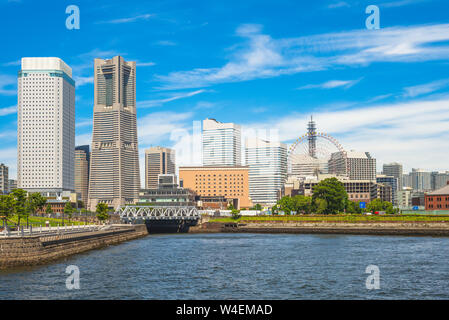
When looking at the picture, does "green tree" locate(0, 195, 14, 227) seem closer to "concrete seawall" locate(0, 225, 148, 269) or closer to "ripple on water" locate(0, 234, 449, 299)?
"concrete seawall" locate(0, 225, 148, 269)

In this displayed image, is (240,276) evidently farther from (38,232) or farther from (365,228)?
(365,228)

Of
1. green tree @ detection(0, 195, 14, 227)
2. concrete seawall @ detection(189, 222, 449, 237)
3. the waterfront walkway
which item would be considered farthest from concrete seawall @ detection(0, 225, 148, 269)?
concrete seawall @ detection(189, 222, 449, 237)

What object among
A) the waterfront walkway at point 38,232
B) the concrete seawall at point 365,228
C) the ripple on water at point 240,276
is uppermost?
the waterfront walkway at point 38,232

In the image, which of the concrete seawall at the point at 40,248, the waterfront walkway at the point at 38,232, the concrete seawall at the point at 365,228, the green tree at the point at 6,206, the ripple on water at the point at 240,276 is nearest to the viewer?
the ripple on water at the point at 240,276

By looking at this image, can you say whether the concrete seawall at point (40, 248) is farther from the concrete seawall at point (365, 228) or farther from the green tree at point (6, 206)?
the concrete seawall at point (365, 228)

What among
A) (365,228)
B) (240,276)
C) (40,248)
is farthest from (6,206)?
(365,228)

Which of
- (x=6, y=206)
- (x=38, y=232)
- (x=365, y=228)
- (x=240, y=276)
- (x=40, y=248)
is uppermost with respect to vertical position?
(x=6, y=206)

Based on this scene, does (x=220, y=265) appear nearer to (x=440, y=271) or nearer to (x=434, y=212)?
(x=440, y=271)

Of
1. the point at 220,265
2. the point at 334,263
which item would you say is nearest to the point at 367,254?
the point at 334,263

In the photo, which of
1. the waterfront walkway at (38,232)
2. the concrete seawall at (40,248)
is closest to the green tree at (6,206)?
the waterfront walkway at (38,232)

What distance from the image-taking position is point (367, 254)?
9200cm

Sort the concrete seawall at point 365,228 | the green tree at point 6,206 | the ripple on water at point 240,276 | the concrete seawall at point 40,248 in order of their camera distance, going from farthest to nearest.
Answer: the concrete seawall at point 365,228, the green tree at point 6,206, the concrete seawall at point 40,248, the ripple on water at point 240,276

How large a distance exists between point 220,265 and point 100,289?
27.2 metres

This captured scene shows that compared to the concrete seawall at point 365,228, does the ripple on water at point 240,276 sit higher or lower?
higher
